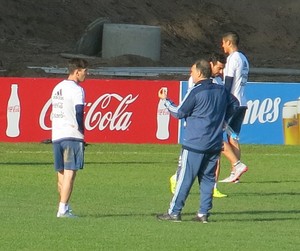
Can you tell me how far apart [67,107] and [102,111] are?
11.0m

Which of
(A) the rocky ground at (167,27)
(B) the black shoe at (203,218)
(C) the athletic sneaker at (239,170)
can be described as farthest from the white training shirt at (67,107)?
(A) the rocky ground at (167,27)

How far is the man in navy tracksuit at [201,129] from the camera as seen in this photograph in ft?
38.9

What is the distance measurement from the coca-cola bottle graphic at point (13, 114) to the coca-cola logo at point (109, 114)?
0.48 metres

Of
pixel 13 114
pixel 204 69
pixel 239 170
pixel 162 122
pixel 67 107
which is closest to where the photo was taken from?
pixel 204 69

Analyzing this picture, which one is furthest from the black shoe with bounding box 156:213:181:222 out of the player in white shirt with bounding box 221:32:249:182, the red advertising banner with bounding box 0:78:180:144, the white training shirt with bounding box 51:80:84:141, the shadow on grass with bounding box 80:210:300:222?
the red advertising banner with bounding box 0:78:180:144

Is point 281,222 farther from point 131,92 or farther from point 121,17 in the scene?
point 121,17

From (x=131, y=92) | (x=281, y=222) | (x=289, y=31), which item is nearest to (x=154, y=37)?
(x=289, y=31)

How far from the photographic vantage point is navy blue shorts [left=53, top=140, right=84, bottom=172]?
12.1 metres

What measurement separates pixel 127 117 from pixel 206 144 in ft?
37.4

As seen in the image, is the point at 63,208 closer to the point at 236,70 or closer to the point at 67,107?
the point at 67,107

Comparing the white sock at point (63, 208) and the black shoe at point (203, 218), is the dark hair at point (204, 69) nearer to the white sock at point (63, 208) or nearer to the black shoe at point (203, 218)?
the black shoe at point (203, 218)

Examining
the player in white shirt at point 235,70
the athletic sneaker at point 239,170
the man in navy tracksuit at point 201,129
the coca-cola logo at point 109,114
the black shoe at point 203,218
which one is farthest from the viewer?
the coca-cola logo at point 109,114

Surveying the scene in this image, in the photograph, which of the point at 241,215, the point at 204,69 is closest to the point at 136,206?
the point at 241,215

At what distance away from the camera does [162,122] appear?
2325 centimetres
